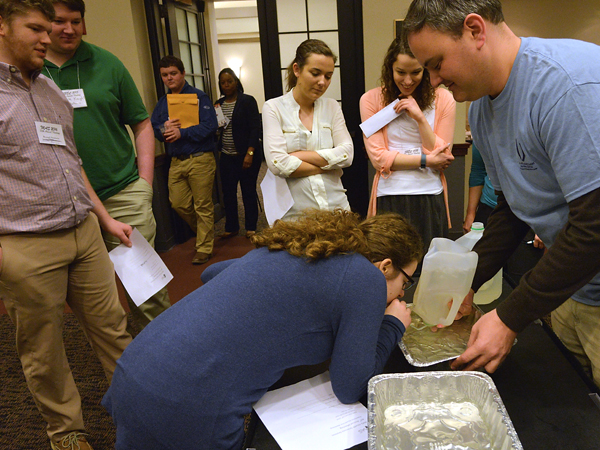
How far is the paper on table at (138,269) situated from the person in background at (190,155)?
169 cm

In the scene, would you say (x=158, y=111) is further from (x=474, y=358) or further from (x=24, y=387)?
(x=474, y=358)

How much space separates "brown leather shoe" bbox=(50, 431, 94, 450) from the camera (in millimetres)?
1501

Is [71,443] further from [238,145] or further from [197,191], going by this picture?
[238,145]

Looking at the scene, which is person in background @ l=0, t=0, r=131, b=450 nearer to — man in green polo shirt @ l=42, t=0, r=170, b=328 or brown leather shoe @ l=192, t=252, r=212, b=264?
man in green polo shirt @ l=42, t=0, r=170, b=328

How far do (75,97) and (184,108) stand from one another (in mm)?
1712

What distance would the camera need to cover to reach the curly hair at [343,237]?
3.16 ft

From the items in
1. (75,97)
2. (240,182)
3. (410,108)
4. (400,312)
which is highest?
(75,97)

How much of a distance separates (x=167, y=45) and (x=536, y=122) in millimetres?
3572

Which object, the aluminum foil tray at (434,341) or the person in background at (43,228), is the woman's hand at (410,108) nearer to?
the aluminum foil tray at (434,341)

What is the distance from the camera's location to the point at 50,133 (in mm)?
1354

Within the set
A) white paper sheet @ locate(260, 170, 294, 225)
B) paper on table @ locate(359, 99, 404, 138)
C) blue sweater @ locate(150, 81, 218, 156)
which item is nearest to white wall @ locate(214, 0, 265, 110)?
blue sweater @ locate(150, 81, 218, 156)

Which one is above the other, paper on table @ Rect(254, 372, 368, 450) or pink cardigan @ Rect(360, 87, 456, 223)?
pink cardigan @ Rect(360, 87, 456, 223)

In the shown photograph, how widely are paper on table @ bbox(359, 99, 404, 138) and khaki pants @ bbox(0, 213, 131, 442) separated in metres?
1.20

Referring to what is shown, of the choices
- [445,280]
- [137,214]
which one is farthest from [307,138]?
[445,280]
